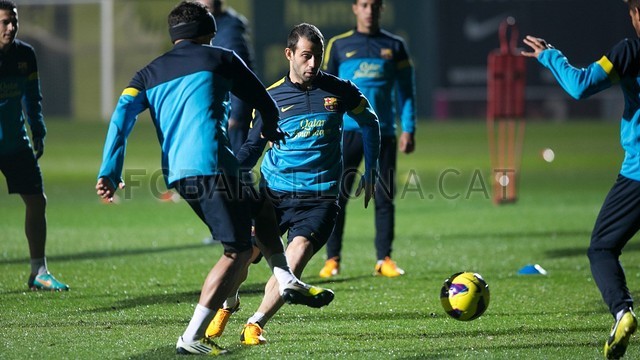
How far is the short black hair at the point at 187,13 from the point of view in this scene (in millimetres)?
5723

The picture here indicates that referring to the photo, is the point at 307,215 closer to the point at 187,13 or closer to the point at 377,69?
the point at 187,13

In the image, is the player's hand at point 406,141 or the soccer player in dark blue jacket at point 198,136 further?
the player's hand at point 406,141

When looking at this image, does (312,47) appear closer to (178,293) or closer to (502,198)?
(178,293)

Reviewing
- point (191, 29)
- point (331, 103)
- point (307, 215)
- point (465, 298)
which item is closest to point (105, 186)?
point (191, 29)

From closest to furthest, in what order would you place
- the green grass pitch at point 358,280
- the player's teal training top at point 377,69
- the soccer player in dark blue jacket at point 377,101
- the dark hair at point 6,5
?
the green grass pitch at point 358,280 → the dark hair at point 6,5 → the soccer player in dark blue jacket at point 377,101 → the player's teal training top at point 377,69

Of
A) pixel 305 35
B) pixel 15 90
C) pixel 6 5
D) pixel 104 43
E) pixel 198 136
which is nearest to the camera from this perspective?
pixel 198 136

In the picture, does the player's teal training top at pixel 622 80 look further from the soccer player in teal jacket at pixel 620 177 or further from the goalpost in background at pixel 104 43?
the goalpost in background at pixel 104 43

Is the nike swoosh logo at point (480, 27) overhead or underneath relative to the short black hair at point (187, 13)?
underneath

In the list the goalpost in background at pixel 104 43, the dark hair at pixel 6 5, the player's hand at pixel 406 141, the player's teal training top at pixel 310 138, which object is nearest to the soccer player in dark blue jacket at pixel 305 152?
the player's teal training top at pixel 310 138

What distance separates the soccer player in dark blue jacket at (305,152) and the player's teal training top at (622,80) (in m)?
1.50

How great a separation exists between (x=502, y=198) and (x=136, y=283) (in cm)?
817

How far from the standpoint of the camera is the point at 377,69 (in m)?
9.44

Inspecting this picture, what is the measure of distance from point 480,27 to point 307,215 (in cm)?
2530

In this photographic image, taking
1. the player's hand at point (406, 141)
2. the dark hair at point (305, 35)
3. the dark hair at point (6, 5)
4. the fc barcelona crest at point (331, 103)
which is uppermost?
the dark hair at point (305, 35)
